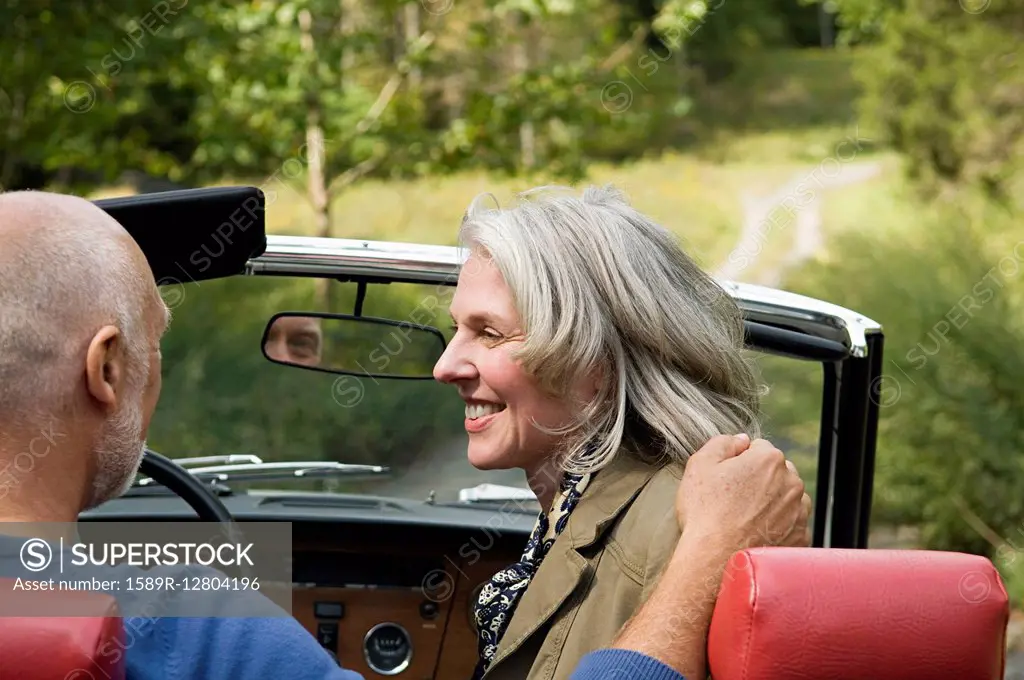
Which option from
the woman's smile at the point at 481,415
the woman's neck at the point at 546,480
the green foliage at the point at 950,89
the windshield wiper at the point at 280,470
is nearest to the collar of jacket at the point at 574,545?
the woman's neck at the point at 546,480

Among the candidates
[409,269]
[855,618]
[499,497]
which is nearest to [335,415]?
[499,497]

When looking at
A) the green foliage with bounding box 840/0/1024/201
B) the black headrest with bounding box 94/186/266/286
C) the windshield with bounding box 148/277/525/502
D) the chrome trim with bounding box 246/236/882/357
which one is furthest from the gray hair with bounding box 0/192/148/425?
the green foliage with bounding box 840/0/1024/201

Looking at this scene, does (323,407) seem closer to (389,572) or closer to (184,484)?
(389,572)

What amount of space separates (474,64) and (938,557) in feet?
28.6

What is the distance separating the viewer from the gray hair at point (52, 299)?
1593mm

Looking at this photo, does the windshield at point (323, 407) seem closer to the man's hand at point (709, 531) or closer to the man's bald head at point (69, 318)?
the man's hand at point (709, 531)

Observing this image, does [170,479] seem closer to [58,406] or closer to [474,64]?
[58,406]

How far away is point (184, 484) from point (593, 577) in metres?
1.22

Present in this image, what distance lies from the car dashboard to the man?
1.34 metres

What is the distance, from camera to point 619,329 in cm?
231

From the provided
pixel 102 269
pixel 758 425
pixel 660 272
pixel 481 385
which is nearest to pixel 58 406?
pixel 102 269

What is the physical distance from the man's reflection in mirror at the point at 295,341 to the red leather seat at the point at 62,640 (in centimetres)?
169

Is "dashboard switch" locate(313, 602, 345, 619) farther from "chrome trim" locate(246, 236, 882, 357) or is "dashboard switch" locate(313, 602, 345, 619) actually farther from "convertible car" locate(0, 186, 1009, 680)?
"chrome trim" locate(246, 236, 882, 357)

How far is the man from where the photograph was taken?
1.54 meters
